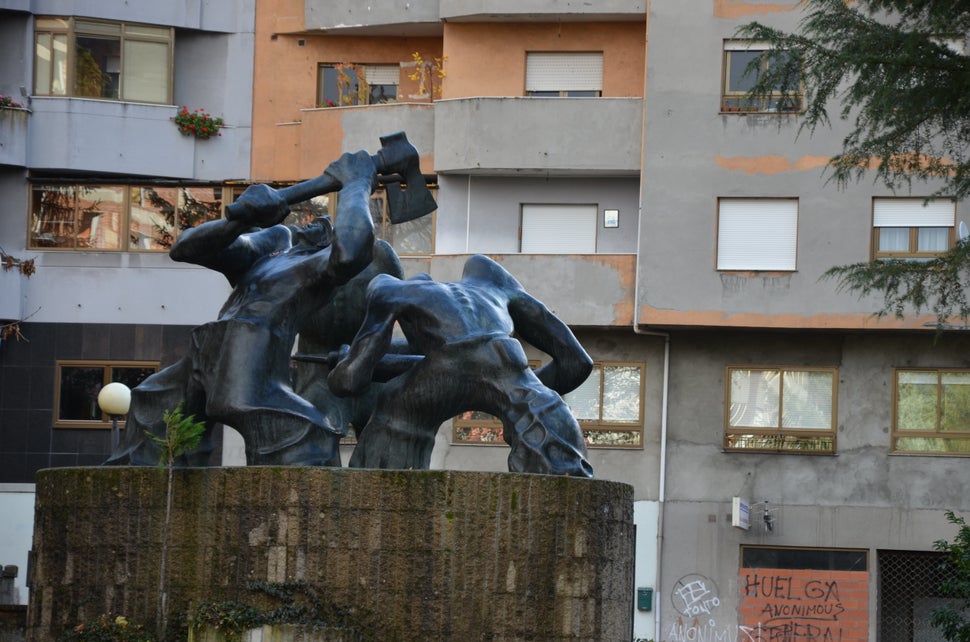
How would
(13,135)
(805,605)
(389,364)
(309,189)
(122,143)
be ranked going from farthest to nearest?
(122,143) → (13,135) → (805,605) → (389,364) → (309,189)

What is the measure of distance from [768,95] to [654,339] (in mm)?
12738

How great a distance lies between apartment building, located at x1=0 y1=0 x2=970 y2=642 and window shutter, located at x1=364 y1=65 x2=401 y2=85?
4 cm

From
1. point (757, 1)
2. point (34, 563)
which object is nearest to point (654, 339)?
point (757, 1)

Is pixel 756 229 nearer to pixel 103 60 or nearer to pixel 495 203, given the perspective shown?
pixel 495 203

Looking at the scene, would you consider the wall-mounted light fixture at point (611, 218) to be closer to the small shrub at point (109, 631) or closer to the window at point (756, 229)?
the window at point (756, 229)

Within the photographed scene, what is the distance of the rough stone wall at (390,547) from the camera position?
1141 centimetres

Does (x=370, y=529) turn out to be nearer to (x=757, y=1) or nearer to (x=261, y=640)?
(x=261, y=640)

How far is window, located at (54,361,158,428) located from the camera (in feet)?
118

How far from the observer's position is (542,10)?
3494 cm

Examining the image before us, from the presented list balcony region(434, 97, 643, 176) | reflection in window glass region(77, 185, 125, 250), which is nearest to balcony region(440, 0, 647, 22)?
balcony region(434, 97, 643, 176)

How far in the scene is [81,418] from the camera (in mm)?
35906

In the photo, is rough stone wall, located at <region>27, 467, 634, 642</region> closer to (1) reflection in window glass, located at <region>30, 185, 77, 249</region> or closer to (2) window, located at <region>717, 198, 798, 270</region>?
A: (2) window, located at <region>717, 198, 798, 270</region>

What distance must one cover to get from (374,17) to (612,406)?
8482mm

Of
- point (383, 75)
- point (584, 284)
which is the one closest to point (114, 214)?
point (383, 75)
